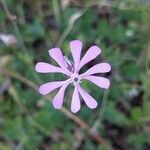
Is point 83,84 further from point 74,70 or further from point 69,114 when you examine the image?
point 74,70

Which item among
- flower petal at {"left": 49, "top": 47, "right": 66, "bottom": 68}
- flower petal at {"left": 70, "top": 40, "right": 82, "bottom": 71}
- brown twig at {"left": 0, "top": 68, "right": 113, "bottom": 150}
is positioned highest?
brown twig at {"left": 0, "top": 68, "right": 113, "bottom": 150}

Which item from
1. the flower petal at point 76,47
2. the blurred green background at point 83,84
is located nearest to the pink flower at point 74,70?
the flower petal at point 76,47

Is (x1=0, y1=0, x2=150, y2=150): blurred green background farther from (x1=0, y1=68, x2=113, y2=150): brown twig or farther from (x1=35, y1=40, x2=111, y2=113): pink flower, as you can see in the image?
(x1=35, y1=40, x2=111, y2=113): pink flower

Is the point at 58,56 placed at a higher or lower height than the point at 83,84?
lower

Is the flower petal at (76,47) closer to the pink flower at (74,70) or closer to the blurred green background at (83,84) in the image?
the pink flower at (74,70)

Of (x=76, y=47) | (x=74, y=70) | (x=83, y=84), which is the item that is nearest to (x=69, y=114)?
(x=83, y=84)

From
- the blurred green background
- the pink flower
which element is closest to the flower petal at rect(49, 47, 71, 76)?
the pink flower

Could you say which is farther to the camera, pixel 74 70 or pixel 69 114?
pixel 69 114

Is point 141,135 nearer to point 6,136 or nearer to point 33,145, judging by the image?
point 33,145

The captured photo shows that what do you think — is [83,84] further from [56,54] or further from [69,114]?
[56,54]
